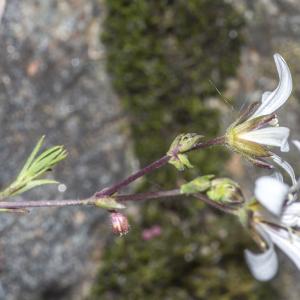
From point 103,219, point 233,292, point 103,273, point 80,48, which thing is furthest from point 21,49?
point 233,292

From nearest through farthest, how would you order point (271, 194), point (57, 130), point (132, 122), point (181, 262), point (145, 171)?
point (271, 194) → point (145, 171) → point (57, 130) → point (132, 122) → point (181, 262)

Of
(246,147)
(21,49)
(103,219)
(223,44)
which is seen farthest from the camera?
(223,44)

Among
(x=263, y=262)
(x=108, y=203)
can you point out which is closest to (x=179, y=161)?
(x=108, y=203)

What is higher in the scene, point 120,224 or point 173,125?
point 120,224

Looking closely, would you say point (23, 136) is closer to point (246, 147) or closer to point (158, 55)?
point (158, 55)

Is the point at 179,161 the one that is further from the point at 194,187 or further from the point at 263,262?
the point at 263,262

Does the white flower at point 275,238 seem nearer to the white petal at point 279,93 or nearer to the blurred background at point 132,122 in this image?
the white petal at point 279,93
